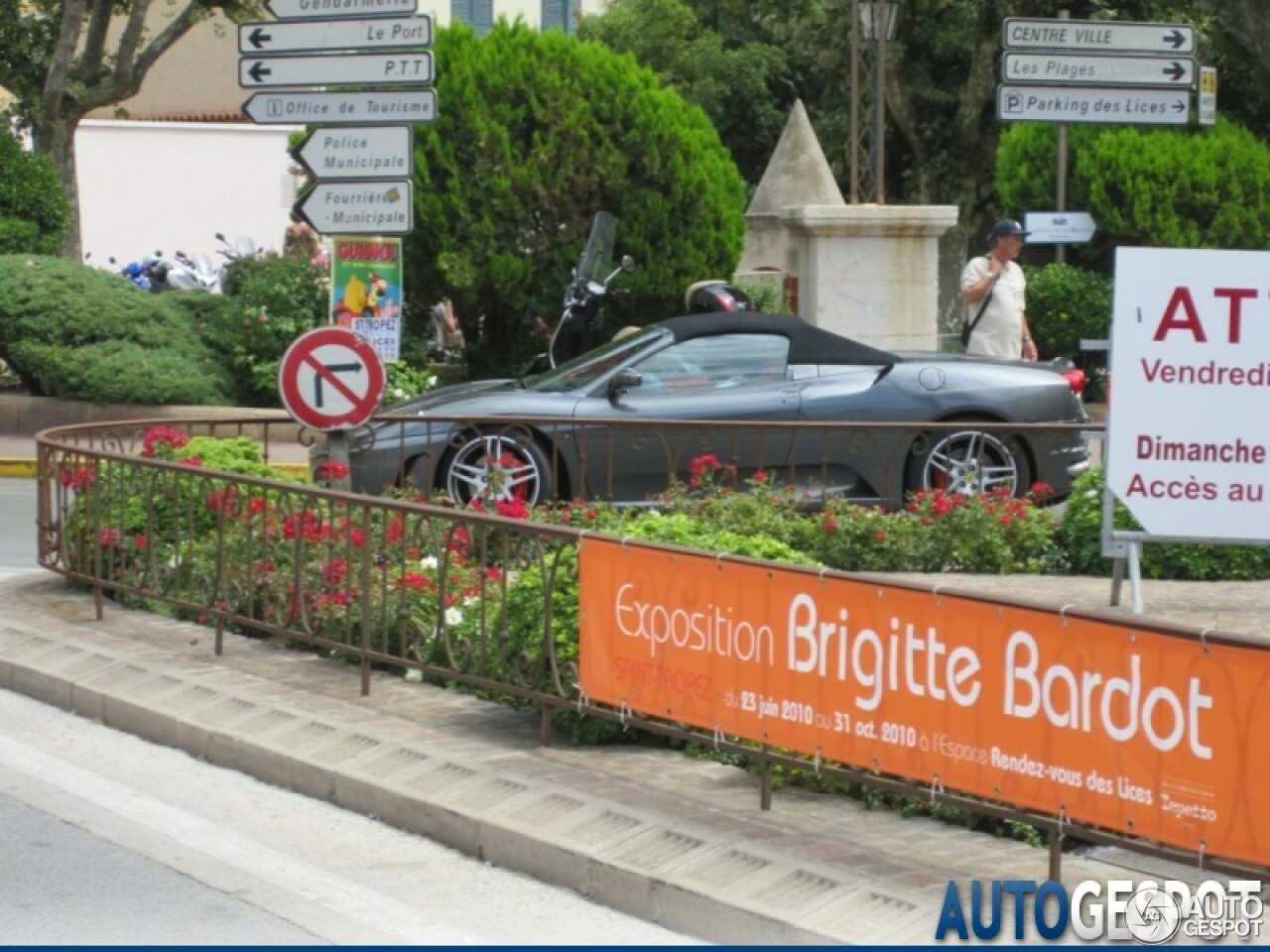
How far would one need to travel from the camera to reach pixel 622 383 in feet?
46.1

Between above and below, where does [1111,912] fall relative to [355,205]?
below

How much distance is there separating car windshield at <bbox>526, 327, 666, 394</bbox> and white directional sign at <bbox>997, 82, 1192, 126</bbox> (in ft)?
8.86

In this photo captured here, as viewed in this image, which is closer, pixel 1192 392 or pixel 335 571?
pixel 1192 392

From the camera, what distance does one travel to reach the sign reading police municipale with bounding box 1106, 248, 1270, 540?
8953 mm

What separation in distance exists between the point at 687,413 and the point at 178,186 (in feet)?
103

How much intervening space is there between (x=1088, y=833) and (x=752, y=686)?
4.69 ft

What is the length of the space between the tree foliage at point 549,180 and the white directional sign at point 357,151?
404 inches

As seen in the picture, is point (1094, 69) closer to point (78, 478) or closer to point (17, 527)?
point (78, 478)

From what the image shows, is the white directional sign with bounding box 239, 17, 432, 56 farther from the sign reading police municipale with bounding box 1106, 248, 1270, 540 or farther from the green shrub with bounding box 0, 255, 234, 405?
the green shrub with bounding box 0, 255, 234, 405

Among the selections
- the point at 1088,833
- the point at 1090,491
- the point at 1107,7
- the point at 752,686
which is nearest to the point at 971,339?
the point at 1090,491

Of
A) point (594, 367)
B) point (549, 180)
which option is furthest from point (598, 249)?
point (594, 367)

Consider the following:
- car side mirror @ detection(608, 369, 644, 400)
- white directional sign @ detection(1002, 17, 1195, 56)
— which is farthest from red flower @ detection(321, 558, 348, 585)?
white directional sign @ detection(1002, 17, 1195, 56)

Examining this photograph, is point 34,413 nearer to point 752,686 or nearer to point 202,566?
point 202,566

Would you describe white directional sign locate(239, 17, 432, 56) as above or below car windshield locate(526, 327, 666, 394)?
above
